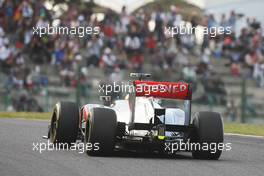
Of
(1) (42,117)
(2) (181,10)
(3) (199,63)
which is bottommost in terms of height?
(1) (42,117)

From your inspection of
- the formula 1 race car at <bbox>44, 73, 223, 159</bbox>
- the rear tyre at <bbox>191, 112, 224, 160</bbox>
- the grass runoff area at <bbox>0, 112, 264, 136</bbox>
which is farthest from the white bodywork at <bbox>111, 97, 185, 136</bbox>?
the grass runoff area at <bbox>0, 112, 264, 136</bbox>

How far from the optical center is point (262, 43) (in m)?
25.6

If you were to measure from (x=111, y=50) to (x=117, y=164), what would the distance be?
15787mm

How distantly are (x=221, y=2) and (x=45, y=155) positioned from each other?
16.3 m

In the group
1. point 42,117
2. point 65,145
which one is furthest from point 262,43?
point 65,145

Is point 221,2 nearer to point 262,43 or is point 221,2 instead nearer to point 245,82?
point 262,43

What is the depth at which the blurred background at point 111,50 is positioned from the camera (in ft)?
80.9

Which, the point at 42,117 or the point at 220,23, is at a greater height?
the point at 220,23

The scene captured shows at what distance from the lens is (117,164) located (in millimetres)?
9789

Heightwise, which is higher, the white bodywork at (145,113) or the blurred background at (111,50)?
the blurred background at (111,50)

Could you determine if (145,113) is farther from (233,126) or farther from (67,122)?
(233,126)

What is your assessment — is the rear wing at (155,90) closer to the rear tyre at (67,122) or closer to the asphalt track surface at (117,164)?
the asphalt track surface at (117,164)

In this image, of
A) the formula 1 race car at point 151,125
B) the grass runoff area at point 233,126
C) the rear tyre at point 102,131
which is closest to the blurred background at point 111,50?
the grass runoff area at point 233,126

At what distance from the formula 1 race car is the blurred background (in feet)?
43.7
